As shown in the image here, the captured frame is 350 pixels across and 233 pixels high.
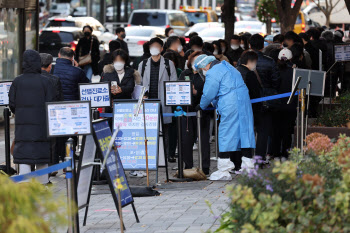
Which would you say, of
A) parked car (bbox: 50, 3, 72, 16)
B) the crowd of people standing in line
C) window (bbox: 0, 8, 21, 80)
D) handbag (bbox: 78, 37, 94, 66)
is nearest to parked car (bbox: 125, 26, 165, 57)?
handbag (bbox: 78, 37, 94, 66)

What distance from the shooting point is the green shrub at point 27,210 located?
3.82 m

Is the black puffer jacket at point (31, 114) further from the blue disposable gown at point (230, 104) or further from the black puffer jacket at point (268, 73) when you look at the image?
the black puffer jacket at point (268, 73)

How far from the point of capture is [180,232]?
7461 mm

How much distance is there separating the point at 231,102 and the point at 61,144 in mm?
2649

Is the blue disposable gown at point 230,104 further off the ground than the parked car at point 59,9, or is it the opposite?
the parked car at point 59,9

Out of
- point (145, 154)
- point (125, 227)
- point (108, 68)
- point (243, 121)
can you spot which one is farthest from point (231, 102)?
point (125, 227)

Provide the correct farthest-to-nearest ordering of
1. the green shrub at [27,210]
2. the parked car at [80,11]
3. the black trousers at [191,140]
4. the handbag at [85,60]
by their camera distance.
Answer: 1. the parked car at [80,11]
2. the handbag at [85,60]
3. the black trousers at [191,140]
4. the green shrub at [27,210]

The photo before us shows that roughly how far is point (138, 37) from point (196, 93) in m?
18.4

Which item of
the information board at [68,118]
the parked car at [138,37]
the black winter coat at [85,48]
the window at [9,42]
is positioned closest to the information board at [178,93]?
the information board at [68,118]

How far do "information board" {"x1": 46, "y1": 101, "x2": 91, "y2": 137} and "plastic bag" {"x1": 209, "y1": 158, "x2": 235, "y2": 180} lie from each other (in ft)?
11.2

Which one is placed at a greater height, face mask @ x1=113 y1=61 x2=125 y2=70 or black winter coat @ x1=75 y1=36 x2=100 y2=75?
face mask @ x1=113 y1=61 x2=125 y2=70

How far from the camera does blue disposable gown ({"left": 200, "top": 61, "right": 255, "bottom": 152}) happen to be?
421 inches

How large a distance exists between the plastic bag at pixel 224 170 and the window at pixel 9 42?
7.25 metres

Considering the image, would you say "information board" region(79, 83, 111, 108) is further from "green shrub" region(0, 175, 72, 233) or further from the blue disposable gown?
"green shrub" region(0, 175, 72, 233)
